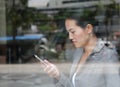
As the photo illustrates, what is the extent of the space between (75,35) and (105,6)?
4.52 meters

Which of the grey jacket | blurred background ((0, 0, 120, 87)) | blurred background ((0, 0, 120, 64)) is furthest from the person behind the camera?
blurred background ((0, 0, 120, 64))

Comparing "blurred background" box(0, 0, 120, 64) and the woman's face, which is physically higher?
the woman's face

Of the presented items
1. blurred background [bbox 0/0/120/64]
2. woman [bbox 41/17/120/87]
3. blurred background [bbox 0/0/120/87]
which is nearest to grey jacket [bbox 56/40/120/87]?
woman [bbox 41/17/120/87]

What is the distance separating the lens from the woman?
5.36 ft

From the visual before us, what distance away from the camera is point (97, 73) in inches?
66.6

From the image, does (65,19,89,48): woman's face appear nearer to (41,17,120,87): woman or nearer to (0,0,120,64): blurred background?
(41,17,120,87): woman

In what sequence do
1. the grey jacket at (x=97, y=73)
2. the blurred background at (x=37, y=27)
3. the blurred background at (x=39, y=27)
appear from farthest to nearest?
the blurred background at (x=37, y=27) < the blurred background at (x=39, y=27) < the grey jacket at (x=97, y=73)

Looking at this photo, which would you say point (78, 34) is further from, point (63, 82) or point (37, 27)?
point (37, 27)

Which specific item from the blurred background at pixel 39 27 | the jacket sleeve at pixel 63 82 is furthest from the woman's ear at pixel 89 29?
the blurred background at pixel 39 27

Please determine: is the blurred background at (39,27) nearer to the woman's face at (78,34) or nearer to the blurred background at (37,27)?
the blurred background at (37,27)

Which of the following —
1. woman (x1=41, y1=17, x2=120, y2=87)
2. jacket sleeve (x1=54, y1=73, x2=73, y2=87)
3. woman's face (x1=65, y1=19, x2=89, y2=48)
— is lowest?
jacket sleeve (x1=54, y1=73, x2=73, y2=87)

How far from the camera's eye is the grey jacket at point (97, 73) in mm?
1630

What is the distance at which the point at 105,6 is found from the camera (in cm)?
611

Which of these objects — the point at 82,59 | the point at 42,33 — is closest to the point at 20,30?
the point at 42,33
